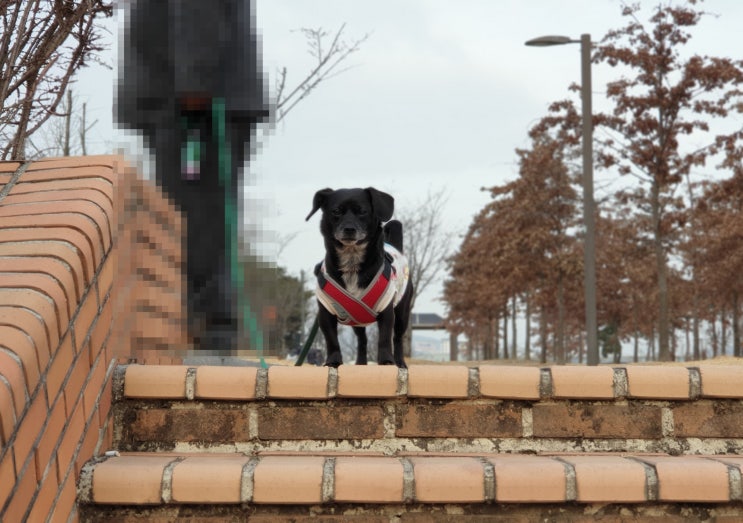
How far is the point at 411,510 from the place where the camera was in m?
2.33

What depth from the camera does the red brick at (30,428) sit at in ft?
5.75

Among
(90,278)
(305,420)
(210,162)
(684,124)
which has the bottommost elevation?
(305,420)

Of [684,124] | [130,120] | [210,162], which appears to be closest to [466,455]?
[210,162]

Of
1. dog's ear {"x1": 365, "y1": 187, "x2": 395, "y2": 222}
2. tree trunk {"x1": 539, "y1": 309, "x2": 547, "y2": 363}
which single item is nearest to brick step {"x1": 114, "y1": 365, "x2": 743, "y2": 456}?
dog's ear {"x1": 365, "y1": 187, "x2": 395, "y2": 222}

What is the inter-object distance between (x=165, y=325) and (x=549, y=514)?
153cm

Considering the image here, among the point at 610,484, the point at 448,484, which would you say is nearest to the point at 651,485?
the point at 610,484

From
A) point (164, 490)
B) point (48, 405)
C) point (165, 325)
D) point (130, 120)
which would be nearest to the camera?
point (48, 405)

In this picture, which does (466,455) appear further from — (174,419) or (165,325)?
(165,325)

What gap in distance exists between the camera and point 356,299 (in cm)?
381

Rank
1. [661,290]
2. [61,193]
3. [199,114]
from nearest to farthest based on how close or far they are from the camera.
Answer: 1. [61,193]
2. [199,114]
3. [661,290]

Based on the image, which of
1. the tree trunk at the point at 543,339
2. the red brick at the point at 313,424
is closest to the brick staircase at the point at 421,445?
the red brick at the point at 313,424

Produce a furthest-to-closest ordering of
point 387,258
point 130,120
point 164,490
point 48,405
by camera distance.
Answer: point 387,258 → point 130,120 → point 164,490 → point 48,405

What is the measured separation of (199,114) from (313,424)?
1598mm

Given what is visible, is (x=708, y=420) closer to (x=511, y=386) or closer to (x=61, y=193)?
(x=511, y=386)
